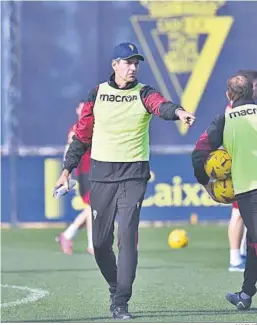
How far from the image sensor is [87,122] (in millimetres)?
8805

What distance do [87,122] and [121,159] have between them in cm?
43

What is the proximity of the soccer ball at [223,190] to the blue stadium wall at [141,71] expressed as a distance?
923 cm

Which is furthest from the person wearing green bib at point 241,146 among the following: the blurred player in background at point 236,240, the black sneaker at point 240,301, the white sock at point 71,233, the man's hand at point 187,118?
the white sock at point 71,233

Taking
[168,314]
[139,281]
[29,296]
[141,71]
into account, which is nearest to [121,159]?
[168,314]

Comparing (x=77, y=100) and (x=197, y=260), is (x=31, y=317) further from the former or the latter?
(x=77, y=100)

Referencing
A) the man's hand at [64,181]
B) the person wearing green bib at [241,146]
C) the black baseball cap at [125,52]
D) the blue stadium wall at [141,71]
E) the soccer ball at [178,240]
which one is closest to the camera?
the person wearing green bib at [241,146]

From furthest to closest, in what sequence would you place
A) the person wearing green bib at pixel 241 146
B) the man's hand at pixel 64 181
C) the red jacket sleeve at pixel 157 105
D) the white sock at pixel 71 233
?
the white sock at pixel 71 233 → the man's hand at pixel 64 181 → the person wearing green bib at pixel 241 146 → the red jacket sleeve at pixel 157 105

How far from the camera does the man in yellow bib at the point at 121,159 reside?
854 cm

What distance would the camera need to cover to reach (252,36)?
1814 cm

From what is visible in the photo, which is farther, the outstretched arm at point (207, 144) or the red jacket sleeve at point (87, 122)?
the red jacket sleeve at point (87, 122)

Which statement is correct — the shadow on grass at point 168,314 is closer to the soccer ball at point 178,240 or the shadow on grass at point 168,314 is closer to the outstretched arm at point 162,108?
the outstretched arm at point 162,108

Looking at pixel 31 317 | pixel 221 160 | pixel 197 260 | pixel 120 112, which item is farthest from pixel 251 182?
pixel 197 260

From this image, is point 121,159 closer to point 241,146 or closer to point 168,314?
point 241,146

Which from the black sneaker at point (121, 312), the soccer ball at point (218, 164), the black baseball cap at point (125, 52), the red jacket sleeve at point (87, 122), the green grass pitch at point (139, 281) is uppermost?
the black baseball cap at point (125, 52)
